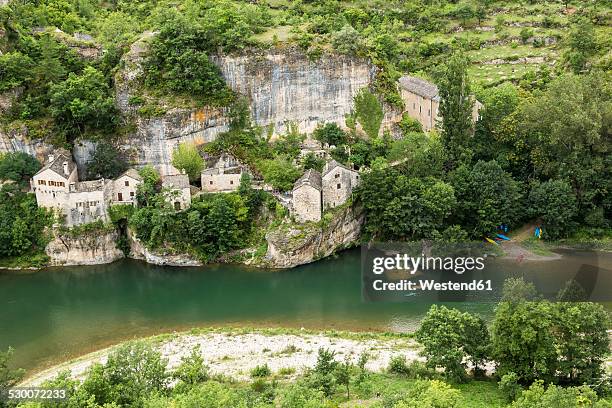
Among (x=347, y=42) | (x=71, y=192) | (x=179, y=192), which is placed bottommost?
(x=179, y=192)

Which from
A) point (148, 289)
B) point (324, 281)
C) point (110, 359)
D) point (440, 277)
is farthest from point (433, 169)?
point (110, 359)

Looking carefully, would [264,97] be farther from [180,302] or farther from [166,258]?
[180,302]

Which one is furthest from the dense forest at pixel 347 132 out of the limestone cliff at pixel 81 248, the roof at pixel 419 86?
the limestone cliff at pixel 81 248

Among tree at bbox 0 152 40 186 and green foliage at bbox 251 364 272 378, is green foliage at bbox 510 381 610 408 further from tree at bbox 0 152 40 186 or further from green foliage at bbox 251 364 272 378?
tree at bbox 0 152 40 186

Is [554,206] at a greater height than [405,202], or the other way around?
[405,202]

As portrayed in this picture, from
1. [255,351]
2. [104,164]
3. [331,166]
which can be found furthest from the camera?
[104,164]

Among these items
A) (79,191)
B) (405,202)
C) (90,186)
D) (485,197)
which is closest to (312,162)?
(405,202)

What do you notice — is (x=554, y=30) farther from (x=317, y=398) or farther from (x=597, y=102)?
(x=317, y=398)

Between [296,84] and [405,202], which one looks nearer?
[405,202]
